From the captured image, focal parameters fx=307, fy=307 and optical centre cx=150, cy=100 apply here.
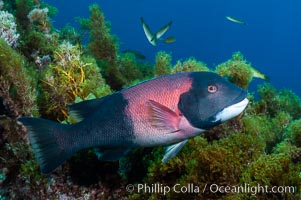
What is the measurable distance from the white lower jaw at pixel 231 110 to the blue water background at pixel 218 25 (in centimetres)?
13685

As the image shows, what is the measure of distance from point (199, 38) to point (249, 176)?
15282 cm

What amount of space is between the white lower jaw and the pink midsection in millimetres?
357

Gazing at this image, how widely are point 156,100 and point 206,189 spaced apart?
973 millimetres

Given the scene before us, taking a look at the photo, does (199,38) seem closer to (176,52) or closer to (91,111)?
(176,52)

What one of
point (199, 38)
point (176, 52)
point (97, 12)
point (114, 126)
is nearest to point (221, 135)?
point (114, 126)

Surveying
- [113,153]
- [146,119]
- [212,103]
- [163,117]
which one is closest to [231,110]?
[212,103]

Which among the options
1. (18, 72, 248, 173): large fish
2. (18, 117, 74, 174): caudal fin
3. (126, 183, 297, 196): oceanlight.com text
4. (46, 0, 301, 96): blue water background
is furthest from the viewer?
(46, 0, 301, 96): blue water background

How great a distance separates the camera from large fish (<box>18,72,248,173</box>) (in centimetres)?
259

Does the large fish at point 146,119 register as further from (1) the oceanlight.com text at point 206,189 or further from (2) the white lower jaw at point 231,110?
(1) the oceanlight.com text at point 206,189

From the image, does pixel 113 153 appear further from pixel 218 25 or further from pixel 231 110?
pixel 218 25

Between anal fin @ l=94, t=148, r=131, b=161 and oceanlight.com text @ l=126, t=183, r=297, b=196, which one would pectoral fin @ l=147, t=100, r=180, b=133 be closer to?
anal fin @ l=94, t=148, r=131, b=161

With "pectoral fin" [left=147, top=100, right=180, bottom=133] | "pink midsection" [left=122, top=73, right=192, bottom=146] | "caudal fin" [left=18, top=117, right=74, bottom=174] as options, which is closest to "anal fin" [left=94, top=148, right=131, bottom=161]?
"pink midsection" [left=122, top=73, right=192, bottom=146]

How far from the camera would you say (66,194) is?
368 cm

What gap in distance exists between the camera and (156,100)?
2689mm
